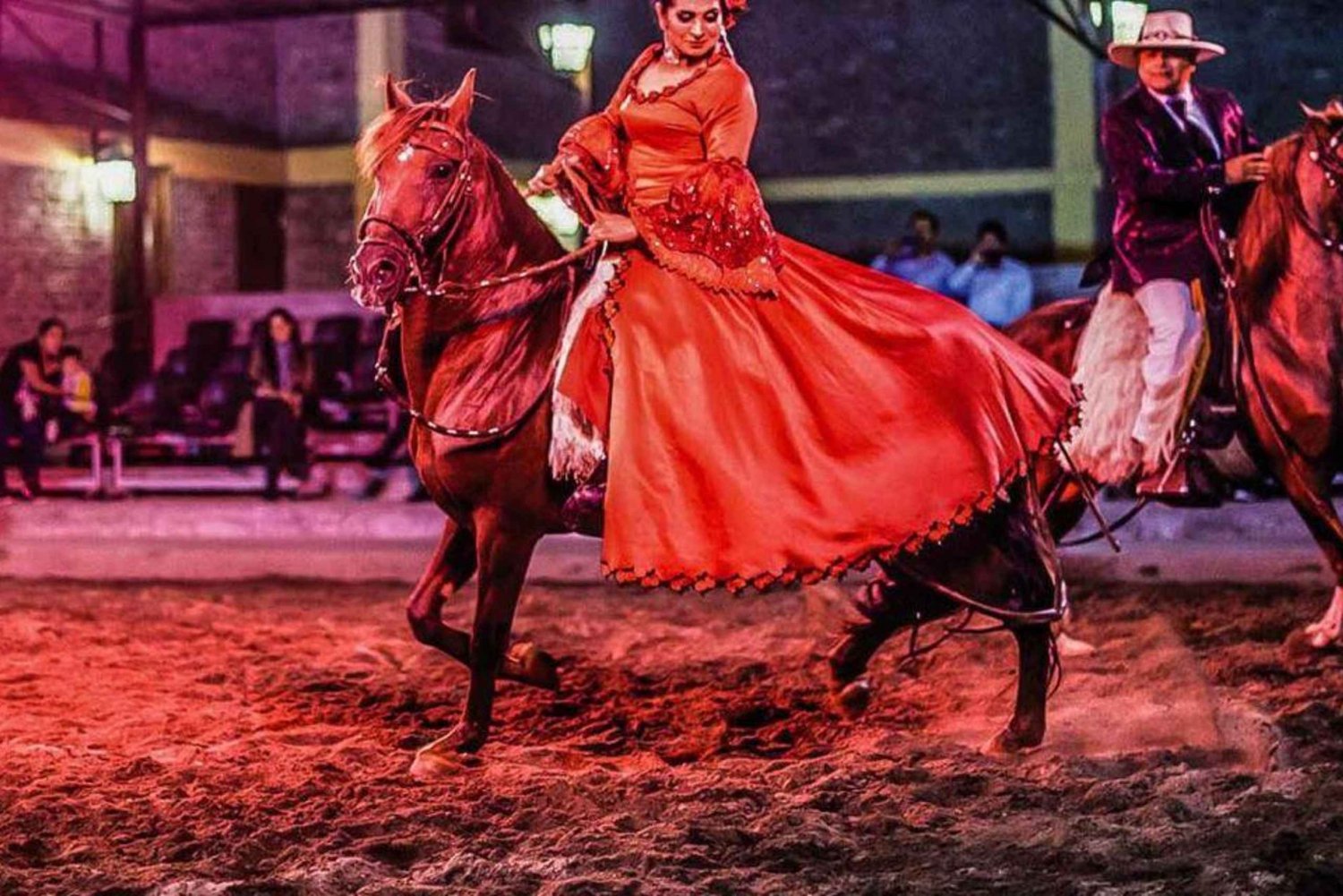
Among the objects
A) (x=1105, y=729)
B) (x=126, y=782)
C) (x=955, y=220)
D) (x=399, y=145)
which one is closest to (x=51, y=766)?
(x=126, y=782)

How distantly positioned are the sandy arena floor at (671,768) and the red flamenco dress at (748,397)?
77 centimetres

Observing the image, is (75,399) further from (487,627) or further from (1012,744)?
(1012,744)

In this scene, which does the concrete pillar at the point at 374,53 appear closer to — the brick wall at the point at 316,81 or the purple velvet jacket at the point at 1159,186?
the brick wall at the point at 316,81

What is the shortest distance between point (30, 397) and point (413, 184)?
1107cm

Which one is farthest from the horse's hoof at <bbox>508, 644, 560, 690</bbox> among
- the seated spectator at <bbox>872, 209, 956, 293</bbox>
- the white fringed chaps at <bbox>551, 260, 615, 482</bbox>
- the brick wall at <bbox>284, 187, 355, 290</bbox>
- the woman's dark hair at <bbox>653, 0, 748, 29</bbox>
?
the brick wall at <bbox>284, 187, 355, 290</bbox>

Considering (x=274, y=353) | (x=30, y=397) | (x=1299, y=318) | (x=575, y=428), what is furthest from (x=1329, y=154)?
(x=30, y=397)

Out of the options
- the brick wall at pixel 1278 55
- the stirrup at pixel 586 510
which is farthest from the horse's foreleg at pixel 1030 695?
the brick wall at pixel 1278 55

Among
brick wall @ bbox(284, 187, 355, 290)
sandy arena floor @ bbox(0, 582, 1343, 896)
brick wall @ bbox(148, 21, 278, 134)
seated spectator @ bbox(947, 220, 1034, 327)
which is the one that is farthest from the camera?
brick wall @ bbox(284, 187, 355, 290)

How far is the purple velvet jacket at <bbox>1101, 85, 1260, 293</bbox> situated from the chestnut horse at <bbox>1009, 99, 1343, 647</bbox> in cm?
23

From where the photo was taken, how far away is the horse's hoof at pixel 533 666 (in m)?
7.09

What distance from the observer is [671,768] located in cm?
627

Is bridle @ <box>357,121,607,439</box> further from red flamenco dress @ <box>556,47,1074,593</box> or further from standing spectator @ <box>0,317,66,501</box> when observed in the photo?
standing spectator @ <box>0,317,66,501</box>

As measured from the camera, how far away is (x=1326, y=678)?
303 inches

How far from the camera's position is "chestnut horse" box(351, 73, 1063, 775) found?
6227mm
